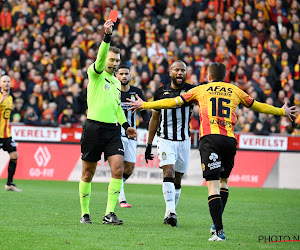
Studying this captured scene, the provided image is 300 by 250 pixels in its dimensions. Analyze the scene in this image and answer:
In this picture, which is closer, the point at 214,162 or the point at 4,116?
the point at 214,162

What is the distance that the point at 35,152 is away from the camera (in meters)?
18.4

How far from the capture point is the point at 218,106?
7.73m

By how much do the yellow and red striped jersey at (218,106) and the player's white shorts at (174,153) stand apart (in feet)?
6.28

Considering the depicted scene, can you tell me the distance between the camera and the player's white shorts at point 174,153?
9641 millimetres

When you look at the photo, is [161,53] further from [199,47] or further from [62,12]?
[62,12]

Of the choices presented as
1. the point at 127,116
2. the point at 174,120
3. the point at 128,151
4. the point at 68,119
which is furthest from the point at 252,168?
the point at 174,120

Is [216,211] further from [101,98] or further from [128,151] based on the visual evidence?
[128,151]

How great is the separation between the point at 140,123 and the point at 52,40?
5.40m

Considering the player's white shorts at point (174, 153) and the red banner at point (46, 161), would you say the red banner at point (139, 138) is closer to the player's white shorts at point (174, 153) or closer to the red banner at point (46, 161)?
the red banner at point (46, 161)

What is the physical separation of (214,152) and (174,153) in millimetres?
2166

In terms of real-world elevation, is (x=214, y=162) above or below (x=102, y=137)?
below

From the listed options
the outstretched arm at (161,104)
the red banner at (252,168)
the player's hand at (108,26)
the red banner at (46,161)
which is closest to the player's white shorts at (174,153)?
the outstretched arm at (161,104)

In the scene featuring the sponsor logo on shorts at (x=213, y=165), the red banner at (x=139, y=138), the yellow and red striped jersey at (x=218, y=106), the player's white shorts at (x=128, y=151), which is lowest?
the sponsor logo on shorts at (x=213, y=165)

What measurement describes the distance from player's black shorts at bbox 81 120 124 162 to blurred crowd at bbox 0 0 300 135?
9.99 metres
